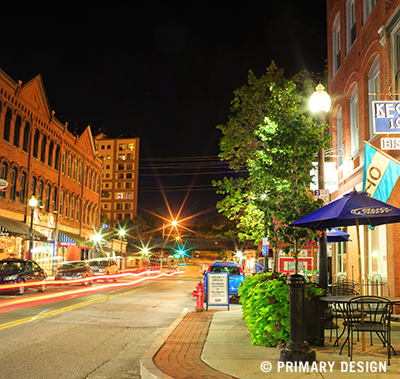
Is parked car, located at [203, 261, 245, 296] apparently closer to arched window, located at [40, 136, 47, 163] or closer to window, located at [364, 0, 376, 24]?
window, located at [364, 0, 376, 24]

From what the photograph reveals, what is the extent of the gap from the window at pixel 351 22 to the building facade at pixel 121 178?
91.1 metres

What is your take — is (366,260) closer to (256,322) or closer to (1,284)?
(256,322)

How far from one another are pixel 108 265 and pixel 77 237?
12110 mm

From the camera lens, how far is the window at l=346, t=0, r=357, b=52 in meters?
17.0

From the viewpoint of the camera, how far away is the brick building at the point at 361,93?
12.5m

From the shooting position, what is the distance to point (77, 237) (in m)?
44.0

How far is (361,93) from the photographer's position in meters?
15.2

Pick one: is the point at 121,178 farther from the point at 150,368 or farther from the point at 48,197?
the point at 150,368

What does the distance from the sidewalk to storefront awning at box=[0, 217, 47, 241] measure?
69.3ft

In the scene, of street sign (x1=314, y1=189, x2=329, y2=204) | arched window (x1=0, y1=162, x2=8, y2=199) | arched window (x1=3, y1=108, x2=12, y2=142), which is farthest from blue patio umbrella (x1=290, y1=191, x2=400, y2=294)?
arched window (x1=3, y1=108, x2=12, y2=142)

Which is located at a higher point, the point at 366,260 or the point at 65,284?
the point at 366,260

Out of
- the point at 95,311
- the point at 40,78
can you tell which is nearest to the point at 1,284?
the point at 95,311

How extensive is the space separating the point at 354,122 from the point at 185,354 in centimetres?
1234

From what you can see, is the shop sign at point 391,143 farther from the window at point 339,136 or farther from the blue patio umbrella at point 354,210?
the window at point 339,136
